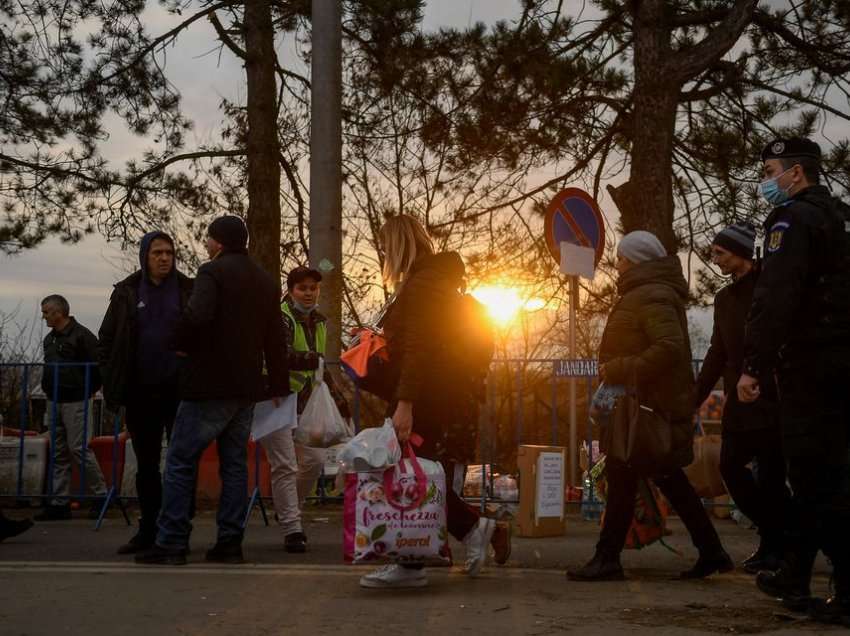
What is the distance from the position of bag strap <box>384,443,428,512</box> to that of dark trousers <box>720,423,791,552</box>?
171cm

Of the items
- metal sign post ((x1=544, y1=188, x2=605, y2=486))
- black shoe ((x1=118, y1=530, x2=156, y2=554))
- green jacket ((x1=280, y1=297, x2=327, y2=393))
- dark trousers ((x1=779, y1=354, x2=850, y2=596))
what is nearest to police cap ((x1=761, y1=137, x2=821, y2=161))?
dark trousers ((x1=779, y1=354, x2=850, y2=596))

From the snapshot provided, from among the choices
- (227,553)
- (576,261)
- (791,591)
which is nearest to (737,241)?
(791,591)

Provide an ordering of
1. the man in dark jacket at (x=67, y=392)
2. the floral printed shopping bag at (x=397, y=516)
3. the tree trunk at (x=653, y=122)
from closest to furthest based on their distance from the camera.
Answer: the floral printed shopping bag at (x=397, y=516) < the man in dark jacket at (x=67, y=392) < the tree trunk at (x=653, y=122)

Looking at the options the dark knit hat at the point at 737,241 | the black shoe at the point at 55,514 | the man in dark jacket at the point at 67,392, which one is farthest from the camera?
the man in dark jacket at the point at 67,392

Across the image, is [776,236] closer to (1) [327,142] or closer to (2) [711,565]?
(2) [711,565]

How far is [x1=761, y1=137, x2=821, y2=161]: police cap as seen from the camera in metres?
5.36

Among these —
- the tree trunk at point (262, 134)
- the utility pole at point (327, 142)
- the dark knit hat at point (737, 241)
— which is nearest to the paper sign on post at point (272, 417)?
the utility pole at point (327, 142)

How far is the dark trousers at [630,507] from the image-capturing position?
625 cm

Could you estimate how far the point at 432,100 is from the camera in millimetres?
14023

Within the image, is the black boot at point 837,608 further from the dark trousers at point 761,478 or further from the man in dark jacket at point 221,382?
the man in dark jacket at point 221,382

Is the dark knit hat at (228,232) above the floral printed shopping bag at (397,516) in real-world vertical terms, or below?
above

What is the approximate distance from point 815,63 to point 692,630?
377 inches

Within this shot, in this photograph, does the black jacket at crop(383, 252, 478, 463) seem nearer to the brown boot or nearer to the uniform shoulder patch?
the brown boot

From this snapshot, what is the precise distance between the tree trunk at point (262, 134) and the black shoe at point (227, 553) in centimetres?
795
